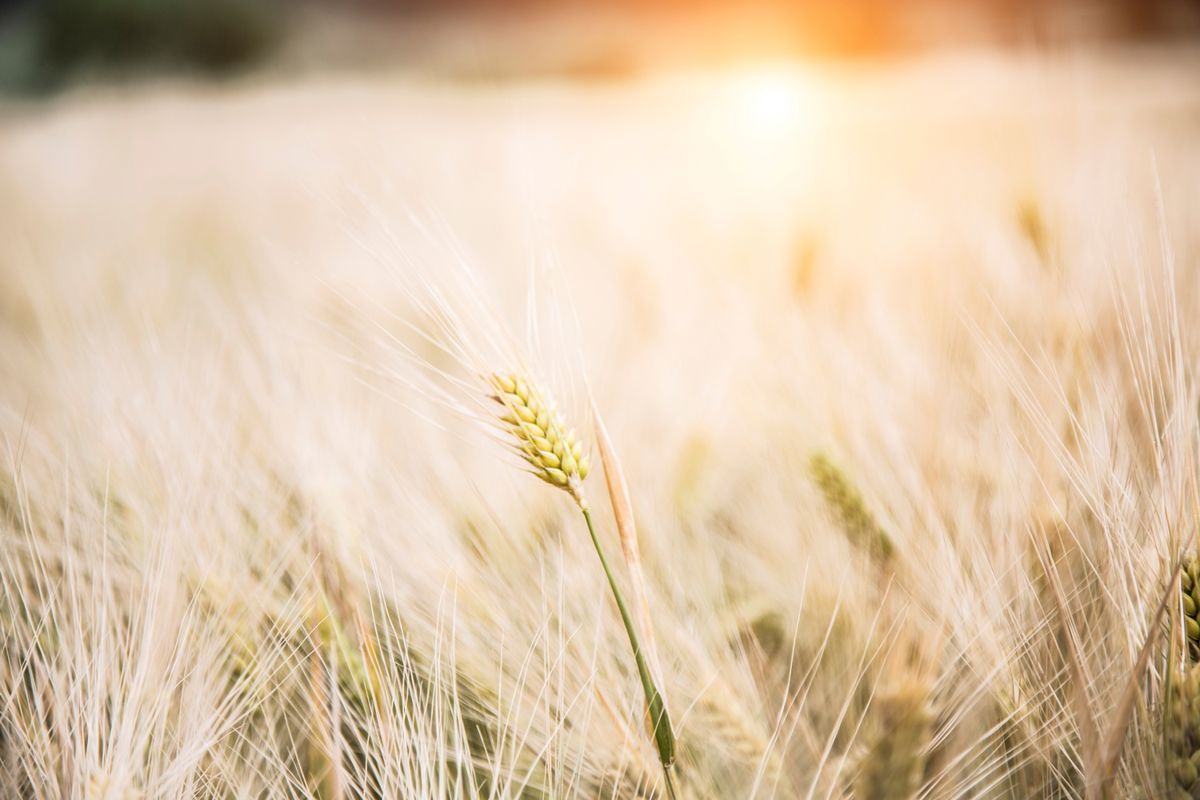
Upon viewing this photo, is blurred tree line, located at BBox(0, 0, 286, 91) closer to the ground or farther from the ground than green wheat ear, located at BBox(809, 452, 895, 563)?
farther from the ground

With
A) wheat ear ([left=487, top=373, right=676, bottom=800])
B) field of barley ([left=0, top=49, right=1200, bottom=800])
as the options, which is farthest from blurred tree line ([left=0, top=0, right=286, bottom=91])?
wheat ear ([left=487, top=373, right=676, bottom=800])

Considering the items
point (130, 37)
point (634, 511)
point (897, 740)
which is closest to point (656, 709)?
point (897, 740)

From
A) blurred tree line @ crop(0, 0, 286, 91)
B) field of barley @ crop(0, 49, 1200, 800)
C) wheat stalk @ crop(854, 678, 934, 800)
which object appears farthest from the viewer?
blurred tree line @ crop(0, 0, 286, 91)

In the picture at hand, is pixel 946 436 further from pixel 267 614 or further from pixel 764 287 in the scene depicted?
pixel 267 614

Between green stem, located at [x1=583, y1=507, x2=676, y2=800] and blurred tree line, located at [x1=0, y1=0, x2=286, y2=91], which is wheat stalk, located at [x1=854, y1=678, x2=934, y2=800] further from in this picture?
blurred tree line, located at [x1=0, y1=0, x2=286, y2=91]

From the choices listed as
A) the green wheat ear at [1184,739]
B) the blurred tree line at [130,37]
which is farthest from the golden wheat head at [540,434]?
the blurred tree line at [130,37]

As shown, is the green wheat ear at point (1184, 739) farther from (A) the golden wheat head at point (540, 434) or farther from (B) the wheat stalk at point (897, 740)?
(A) the golden wheat head at point (540, 434)

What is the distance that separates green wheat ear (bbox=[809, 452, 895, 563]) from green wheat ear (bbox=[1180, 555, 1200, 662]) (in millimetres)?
153

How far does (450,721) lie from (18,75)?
5.01m

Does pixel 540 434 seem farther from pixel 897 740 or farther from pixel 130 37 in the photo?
pixel 130 37

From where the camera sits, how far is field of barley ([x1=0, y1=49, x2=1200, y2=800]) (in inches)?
13.4

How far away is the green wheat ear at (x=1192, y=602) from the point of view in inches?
12.1

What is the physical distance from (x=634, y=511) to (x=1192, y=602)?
12.8 inches

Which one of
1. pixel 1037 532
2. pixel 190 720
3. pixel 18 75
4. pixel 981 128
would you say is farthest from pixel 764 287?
pixel 18 75
